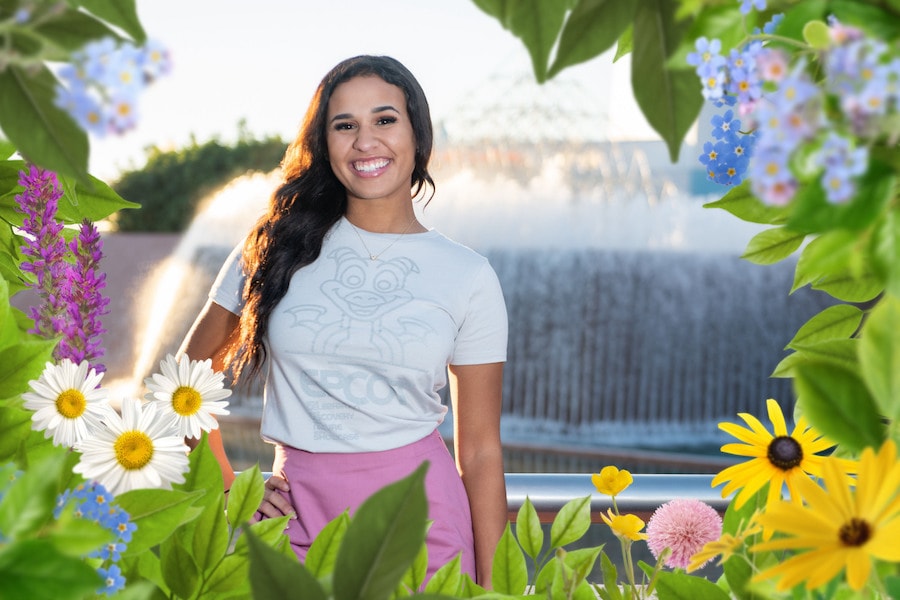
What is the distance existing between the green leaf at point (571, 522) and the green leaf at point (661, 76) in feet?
1.01

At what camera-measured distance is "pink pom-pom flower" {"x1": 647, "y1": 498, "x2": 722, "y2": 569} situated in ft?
1.93

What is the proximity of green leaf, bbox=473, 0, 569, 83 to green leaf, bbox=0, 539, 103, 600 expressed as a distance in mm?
217

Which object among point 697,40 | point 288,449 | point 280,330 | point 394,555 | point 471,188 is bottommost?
point 471,188

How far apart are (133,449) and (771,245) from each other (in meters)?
0.33

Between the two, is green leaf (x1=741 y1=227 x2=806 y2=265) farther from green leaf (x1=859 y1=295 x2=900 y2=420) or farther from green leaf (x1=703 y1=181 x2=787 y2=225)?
green leaf (x1=859 y1=295 x2=900 y2=420)

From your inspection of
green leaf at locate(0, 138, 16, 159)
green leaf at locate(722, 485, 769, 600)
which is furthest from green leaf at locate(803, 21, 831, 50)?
green leaf at locate(0, 138, 16, 159)

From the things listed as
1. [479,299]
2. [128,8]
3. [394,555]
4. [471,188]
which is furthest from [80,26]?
[471,188]

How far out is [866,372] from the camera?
0.91 feet

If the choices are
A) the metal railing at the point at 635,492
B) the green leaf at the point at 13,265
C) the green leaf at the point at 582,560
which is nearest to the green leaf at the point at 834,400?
the green leaf at the point at 582,560

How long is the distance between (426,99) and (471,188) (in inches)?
303

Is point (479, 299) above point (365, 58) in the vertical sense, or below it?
below

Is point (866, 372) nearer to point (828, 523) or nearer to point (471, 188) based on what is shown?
point (828, 523)

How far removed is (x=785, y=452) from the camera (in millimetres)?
527

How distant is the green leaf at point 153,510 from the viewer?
1.38 feet
